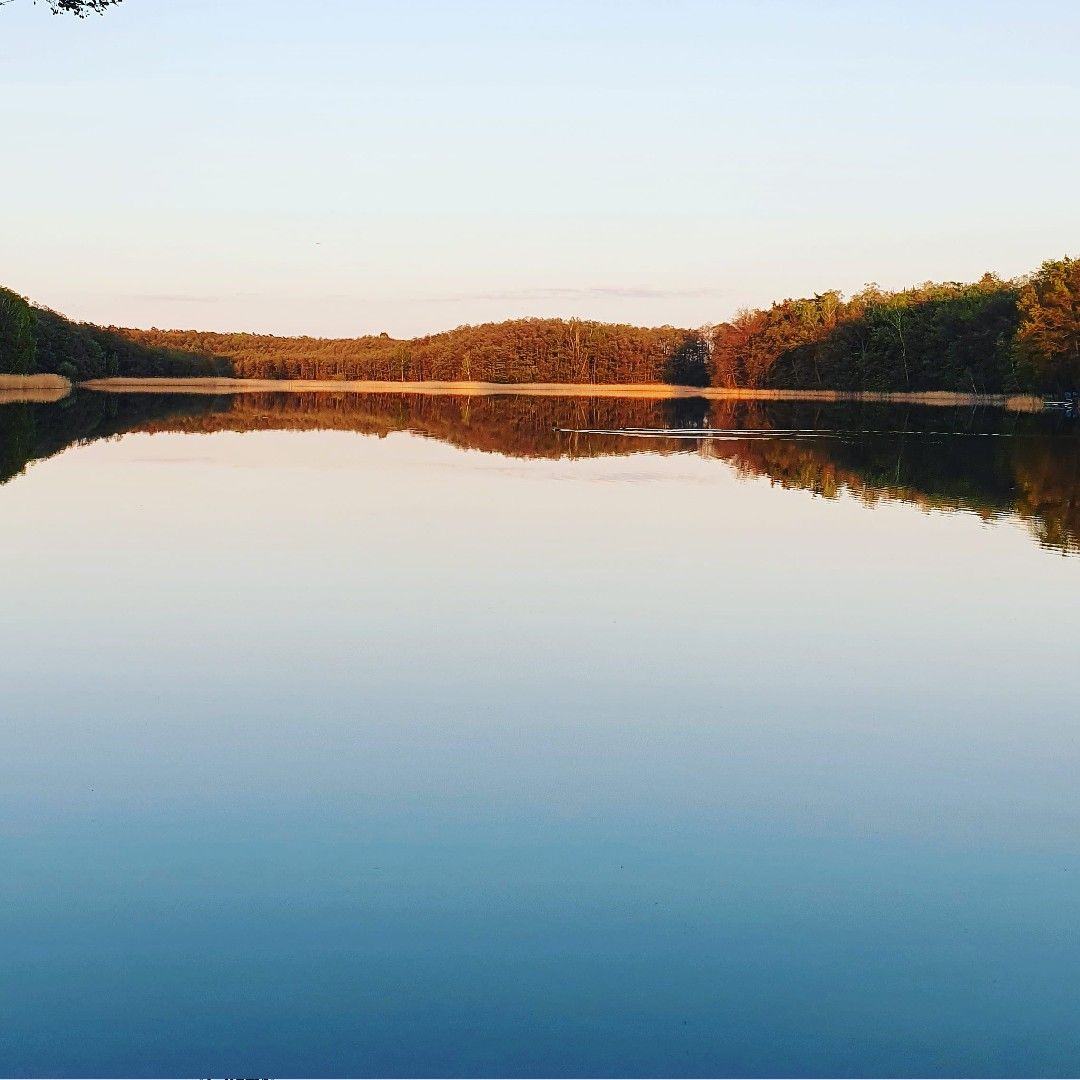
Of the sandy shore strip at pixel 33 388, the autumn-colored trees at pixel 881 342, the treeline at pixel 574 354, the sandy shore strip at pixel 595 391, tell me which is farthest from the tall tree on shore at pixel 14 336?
the treeline at pixel 574 354

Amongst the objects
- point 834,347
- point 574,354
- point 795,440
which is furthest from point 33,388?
point 574,354

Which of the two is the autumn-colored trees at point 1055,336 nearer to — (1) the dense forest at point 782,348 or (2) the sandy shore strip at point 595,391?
(1) the dense forest at point 782,348

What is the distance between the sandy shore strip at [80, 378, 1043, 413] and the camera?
98.5 meters

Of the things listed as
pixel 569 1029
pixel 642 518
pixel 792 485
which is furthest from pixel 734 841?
pixel 792 485

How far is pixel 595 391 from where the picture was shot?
146875 mm

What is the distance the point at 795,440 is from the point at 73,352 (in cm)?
9117

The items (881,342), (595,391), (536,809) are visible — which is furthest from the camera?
(595,391)

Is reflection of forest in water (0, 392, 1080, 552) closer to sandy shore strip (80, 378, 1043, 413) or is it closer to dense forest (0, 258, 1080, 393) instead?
dense forest (0, 258, 1080, 393)

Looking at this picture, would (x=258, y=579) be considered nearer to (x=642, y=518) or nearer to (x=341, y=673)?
(x=341, y=673)

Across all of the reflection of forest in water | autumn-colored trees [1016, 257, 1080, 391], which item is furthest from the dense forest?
the reflection of forest in water

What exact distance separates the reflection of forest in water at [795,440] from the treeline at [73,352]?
17527mm

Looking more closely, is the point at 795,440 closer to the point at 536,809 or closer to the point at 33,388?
the point at 536,809

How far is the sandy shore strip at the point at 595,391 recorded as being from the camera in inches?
3878

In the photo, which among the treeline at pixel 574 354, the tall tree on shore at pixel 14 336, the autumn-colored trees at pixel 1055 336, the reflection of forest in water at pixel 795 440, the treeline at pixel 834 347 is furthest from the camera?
the treeline at pixel 574 354
